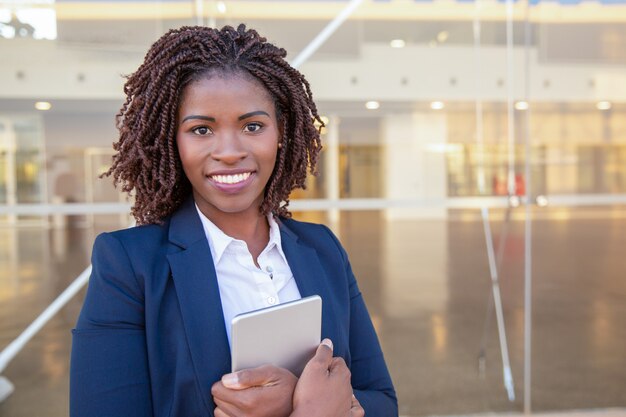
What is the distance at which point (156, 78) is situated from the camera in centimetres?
102

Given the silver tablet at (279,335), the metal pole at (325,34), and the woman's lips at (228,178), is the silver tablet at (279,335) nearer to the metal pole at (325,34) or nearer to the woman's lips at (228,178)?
the woman's lips at (228,178)

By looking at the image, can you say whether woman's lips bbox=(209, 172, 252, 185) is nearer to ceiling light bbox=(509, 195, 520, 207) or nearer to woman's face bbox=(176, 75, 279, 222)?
woman's face bbox=(176, 75, 279, 222)

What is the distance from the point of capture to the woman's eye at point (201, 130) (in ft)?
3.36

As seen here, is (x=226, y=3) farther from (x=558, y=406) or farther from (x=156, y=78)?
(x=558, y=406)

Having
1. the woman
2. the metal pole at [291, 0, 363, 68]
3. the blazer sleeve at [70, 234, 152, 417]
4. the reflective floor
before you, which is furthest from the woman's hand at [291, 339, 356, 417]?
the metal pole at [291, 0, 363, 68]

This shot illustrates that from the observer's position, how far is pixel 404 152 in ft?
14.3

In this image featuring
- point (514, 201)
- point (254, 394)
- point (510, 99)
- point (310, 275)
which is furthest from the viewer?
point (510, 99)

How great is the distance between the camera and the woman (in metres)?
0.91

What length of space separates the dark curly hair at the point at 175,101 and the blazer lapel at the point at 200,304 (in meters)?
0.10

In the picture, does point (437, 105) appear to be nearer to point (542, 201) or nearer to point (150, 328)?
point (542, 201)

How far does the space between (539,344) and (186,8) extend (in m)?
3.42

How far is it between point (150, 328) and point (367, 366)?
1.51 ft

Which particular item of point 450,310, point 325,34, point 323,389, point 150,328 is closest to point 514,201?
point 450,310

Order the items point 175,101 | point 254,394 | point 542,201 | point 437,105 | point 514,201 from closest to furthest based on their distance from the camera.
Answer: point 254,394 < point 175,101 < point 542,201 < point 514,201 < point 437,105
